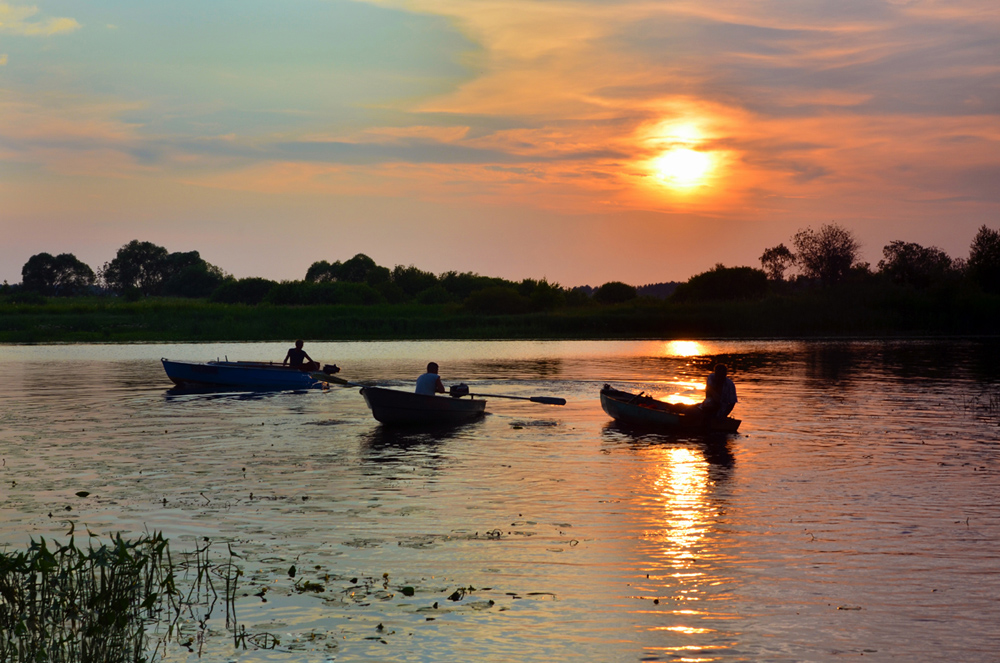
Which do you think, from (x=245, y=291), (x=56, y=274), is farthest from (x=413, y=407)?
(x=56, y=274)

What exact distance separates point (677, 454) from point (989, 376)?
1078 inches

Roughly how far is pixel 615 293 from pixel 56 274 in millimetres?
88563

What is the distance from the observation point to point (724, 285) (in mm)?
109062

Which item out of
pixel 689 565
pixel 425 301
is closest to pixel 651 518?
pixel 689 565

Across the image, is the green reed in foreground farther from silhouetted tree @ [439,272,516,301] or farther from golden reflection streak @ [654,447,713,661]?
silhouetted tree @ [439,272,516,301]

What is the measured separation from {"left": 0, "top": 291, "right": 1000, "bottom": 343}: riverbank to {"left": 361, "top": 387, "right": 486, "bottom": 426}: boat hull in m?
57.2

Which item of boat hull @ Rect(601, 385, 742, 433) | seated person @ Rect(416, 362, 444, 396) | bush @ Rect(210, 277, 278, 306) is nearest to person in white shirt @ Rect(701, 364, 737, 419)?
boat hull @ Rect(601, 385, 742, 433)

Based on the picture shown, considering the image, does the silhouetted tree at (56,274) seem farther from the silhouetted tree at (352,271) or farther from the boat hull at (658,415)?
the boat hull at (658,415)

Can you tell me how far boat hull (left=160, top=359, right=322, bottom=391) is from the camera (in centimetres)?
3678

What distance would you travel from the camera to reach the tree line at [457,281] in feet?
330

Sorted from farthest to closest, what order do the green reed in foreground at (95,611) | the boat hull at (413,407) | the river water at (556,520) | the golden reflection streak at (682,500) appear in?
the boat hull at (413,407) < the golden reflection streak at (682,500) < the river water at (556,520) < the green reed in foreground at (95,611)

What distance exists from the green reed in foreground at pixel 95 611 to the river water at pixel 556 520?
47 cm

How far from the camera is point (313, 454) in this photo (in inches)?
820

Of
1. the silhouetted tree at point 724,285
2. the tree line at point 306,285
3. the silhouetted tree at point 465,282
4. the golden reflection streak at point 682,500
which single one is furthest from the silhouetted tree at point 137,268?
the golden reflection streak at point 682,500
